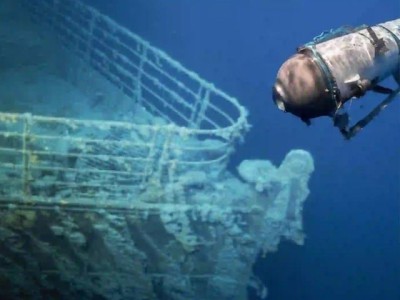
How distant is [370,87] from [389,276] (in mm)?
7364

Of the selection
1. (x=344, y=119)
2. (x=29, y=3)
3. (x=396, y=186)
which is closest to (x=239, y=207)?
(x=396, y=186)

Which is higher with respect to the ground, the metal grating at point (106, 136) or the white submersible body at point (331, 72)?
the white submersible body at point (331, 72)

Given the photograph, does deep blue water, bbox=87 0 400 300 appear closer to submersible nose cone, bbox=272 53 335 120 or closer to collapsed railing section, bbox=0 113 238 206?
collapsed railing section, bbox=0 113 238 206

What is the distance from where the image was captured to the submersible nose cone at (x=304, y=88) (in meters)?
2.52

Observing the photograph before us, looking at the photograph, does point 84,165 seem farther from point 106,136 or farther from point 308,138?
point 308,138

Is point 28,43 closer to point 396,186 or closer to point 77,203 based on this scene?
point 77,203

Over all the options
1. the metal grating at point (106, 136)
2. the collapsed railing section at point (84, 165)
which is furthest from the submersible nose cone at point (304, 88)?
the collapsed railing section at point (84, 165)

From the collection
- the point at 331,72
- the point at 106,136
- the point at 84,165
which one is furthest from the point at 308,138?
the point at 331,72

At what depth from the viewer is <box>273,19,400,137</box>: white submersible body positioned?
252cm

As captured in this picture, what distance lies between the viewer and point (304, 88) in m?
2.54

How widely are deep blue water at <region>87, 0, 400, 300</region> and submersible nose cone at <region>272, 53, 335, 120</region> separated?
462 cm

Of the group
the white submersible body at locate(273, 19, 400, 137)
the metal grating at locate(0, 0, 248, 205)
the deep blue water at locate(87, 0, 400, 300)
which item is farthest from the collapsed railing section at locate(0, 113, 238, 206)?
the white submersible body at locate(273, 19, 400, 137)

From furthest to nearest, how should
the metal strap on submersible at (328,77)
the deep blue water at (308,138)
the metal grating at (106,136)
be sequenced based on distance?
1. the deep blue water at (308,138)
2. the metal grating at (106,136)
3. the metal strap on submersible at (328,77)

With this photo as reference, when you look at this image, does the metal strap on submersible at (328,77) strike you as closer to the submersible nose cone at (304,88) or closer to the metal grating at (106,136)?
the submersible nose cone at (304,88)
